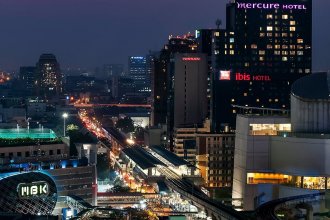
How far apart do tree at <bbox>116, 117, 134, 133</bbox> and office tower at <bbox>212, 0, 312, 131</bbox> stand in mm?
25774

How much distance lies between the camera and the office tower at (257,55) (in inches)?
2147

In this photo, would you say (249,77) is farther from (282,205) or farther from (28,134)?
(282,205)

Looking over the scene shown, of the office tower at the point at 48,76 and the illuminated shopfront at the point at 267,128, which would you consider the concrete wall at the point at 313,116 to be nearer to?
the illuminated shopfront at the point at 267,128

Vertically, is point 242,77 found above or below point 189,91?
above

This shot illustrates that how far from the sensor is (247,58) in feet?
181

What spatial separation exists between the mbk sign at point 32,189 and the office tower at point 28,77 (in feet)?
365

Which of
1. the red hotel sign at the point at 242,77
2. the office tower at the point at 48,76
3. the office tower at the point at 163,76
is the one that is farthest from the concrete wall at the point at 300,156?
the office tower at the point at 48,76

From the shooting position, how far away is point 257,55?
55.3 metres

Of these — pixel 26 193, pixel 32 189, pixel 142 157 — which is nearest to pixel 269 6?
pixel 142 157

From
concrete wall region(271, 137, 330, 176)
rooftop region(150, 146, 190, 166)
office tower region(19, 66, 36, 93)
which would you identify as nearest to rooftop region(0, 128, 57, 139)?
concrete wall region(271, 137, 330, 176)

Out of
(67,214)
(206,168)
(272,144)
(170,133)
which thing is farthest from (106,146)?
(67,214)

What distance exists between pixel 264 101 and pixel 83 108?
6716 centimetres

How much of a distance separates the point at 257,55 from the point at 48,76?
84.5m

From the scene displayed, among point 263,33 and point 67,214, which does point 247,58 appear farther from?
point 67,214
